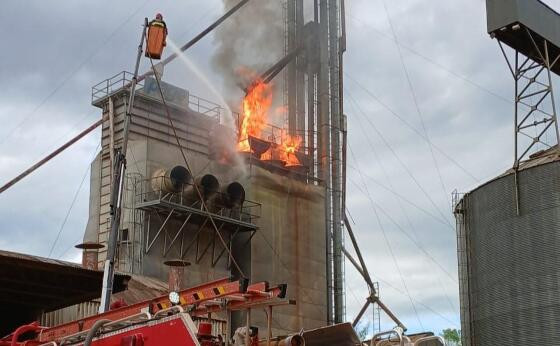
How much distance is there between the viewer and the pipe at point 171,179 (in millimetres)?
39875

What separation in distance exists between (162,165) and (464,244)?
55.7 feet

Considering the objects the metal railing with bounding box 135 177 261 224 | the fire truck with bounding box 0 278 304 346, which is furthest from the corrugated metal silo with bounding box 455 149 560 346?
the fire truck with bounding box 0 278 304 346

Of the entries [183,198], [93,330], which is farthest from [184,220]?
[93,330]

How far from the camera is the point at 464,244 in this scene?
110 ft

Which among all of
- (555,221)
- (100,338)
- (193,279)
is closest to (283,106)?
(193,279)

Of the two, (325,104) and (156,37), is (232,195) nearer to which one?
(325,104)

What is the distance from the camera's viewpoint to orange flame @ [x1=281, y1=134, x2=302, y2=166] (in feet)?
158

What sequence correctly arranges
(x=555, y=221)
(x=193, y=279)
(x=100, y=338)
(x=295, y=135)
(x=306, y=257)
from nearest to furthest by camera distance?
(x=100, y=338)
(x=555, y=221)
(x=193, y=279)
(x=306, y=257)
(x=295, y=135)

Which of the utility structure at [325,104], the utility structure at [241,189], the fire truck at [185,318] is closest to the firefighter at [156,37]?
the fire truck at [185,318]

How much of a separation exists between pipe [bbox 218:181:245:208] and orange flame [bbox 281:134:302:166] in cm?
613

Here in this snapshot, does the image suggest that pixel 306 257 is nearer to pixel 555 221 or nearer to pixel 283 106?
pixel 283 106

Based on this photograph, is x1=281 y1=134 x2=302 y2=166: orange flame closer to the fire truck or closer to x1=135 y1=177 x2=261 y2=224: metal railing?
x1=135 y1=177 x2=261 y2=224: metal railing

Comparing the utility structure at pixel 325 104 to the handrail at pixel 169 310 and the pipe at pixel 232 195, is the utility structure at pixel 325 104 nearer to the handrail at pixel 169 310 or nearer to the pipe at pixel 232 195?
the pipe at pixel 232 195

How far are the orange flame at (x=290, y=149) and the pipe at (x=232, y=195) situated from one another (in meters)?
6.13
